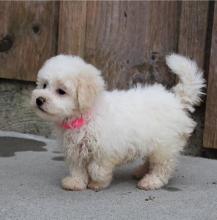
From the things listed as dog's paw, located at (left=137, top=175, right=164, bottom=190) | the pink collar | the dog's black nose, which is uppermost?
the dog's black nose

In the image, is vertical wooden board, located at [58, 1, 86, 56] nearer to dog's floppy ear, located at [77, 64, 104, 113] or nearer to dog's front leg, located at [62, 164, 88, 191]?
dog's floppy ear, located at [77, 64, 104, 113]

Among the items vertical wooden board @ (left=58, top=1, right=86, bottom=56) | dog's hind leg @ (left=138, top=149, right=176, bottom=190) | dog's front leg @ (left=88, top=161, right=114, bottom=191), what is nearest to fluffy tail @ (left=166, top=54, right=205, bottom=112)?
dog's hind leg @ (left=138, top=149, right=176, bottom=190)

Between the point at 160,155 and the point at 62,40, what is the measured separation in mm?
1931

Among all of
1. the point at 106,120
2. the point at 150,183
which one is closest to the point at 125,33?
the point at 106,120

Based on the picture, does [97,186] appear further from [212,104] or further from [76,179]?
[212,104]

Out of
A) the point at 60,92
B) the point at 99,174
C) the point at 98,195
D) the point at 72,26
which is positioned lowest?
the point at 98,195

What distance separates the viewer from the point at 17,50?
6227 mm

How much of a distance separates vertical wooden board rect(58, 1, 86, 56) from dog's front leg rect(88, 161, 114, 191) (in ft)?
5.79

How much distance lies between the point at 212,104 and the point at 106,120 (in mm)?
1425

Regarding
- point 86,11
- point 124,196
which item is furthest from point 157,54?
point 124,196

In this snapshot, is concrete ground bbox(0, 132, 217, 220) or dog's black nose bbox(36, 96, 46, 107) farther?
dog's black nose bbox(36, 96, 46, 107)

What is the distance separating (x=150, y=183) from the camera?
4.66 m

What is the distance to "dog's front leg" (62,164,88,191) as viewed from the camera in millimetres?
4539

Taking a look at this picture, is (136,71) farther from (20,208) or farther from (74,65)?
(20,208)
